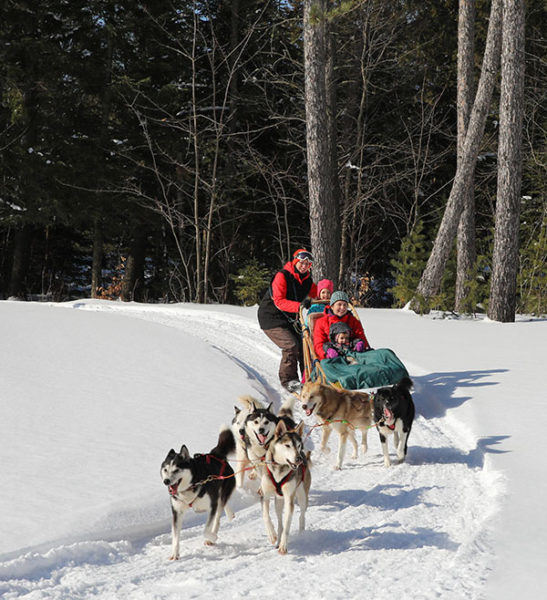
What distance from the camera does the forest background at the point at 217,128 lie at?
17.2m

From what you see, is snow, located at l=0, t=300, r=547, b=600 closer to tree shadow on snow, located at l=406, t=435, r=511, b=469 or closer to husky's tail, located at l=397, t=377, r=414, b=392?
tree shadow on snow, located at l=406, t=435, r=511, b=469

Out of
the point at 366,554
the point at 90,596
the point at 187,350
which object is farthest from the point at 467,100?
the point at 90,596

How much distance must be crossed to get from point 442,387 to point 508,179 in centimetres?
575

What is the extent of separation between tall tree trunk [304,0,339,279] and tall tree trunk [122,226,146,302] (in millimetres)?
8630

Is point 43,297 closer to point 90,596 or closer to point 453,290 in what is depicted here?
point 453,290

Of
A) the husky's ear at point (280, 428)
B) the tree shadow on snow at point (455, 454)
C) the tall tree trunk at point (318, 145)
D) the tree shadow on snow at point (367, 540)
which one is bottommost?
the tree shadow on snow at point (367, 540)

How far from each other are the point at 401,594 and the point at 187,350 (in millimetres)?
6289

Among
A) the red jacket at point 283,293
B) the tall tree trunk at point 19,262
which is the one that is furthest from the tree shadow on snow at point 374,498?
the tall tree trunk at point 19,262

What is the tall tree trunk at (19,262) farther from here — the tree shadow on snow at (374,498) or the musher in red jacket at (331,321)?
the tree shadow on snow at (374,498)

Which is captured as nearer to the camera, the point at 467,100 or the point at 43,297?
the point at 467,100

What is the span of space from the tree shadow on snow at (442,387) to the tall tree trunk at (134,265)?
1305 cm

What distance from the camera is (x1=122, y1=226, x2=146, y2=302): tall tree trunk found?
19.5 metres

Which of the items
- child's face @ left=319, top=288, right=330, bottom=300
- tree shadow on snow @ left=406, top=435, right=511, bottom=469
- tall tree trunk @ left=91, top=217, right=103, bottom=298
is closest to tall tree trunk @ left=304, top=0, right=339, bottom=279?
child's face @ left=319, top=288, right=330, bottom=300

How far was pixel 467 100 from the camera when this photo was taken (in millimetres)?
14117
